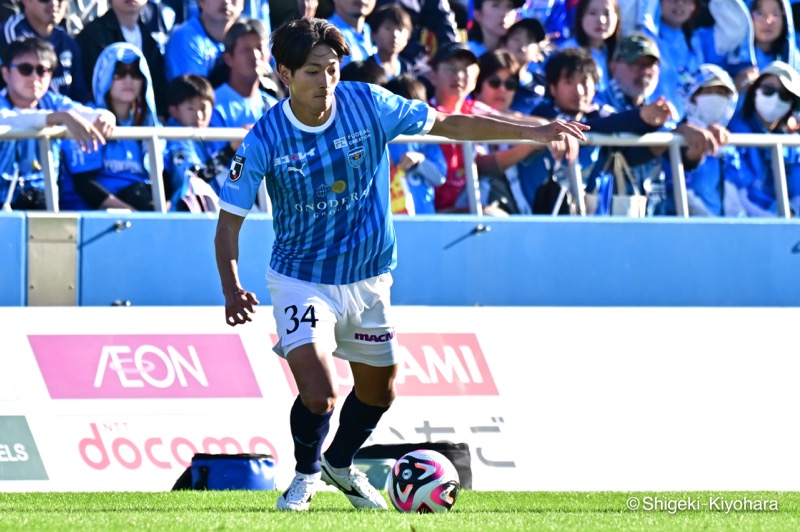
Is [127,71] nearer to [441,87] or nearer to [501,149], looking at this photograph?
[441,87]

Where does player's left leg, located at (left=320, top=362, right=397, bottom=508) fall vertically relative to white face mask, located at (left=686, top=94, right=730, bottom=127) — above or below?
below

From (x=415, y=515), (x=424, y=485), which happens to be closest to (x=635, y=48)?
(x=424, y=485)

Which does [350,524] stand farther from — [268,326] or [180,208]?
[180,208]

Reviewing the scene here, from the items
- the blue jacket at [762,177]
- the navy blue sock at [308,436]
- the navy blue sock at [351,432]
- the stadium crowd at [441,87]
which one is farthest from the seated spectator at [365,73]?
the navy blue sock at [308,436]

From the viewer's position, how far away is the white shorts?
669cm

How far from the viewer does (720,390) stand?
989 centimetres

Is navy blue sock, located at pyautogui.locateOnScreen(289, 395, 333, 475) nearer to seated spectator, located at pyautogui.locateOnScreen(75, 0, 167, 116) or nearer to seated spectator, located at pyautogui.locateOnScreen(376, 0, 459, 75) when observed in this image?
seated spectator, located at pyautogui.locateOnScreen(75, 0, 167, 116)

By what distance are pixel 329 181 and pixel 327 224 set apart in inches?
8.1

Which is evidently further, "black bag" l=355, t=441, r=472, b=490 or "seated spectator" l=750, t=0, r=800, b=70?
"seated spectator" l=750, t=0, r=800, b=70

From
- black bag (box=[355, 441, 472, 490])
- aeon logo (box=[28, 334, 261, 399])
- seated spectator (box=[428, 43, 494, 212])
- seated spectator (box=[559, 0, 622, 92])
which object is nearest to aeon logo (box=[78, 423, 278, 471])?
aeon logo (box=[28, 334, 261, 399])

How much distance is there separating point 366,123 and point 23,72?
3766mm

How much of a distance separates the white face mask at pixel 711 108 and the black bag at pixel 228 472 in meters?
4.90

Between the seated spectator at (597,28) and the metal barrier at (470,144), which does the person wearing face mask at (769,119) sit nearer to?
the metal barrier at (470,144)

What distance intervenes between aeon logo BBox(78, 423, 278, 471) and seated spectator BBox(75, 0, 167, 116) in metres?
2.48
